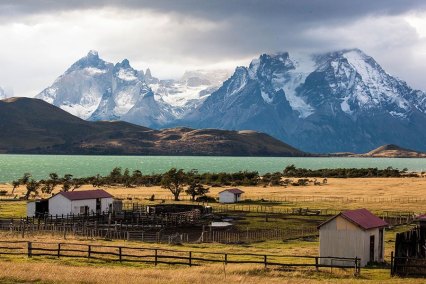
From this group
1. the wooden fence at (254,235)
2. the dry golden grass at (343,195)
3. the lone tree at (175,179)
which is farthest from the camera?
the lone tree at (175,179)

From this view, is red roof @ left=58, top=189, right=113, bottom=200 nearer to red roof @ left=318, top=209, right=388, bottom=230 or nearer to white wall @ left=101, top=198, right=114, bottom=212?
white wall @ left=101, top=198, right=114, bottom=212

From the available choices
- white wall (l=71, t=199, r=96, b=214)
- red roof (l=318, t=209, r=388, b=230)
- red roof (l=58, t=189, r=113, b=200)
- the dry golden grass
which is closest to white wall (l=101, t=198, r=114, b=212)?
red roof (l=58, t=189, r=113, b=200)

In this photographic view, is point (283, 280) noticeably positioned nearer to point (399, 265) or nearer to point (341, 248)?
point (399, 265)

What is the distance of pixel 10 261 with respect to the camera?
47438 mm

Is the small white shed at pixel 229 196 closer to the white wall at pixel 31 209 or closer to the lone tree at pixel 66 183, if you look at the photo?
the lone tree at pixel 66 183

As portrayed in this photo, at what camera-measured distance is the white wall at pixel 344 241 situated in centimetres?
5078

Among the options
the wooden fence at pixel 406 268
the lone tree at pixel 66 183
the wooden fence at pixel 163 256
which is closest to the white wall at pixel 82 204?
the wooden fence at pixel 163 256

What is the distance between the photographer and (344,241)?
51156 mm

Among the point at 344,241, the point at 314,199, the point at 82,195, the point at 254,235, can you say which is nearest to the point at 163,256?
the point at 344,241

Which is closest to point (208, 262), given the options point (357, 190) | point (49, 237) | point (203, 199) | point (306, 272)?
point (306, 272)

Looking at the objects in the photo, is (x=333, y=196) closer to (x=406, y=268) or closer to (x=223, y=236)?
(x=223, y=236)

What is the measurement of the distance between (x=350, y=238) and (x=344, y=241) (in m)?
0.51

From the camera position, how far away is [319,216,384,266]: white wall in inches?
1999

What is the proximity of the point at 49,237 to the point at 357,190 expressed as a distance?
97.7 metres
